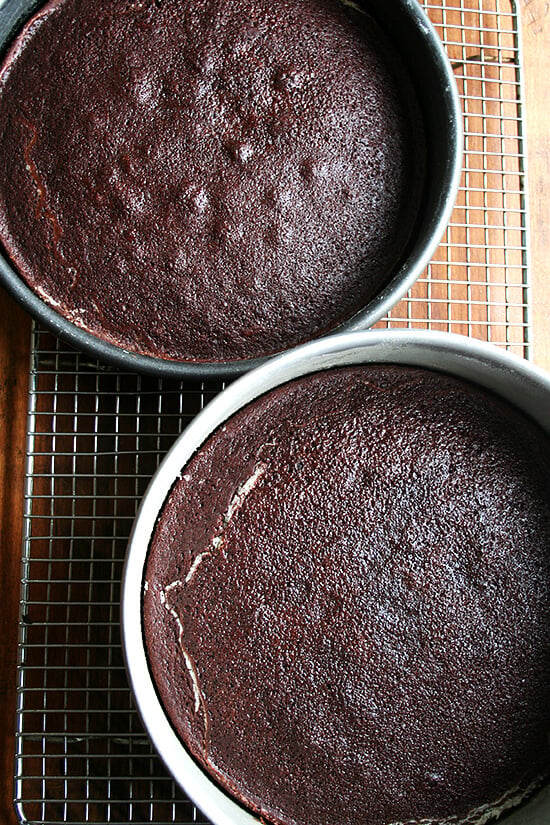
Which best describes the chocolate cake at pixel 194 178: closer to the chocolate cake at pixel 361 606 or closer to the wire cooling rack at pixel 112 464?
the wire cooling rack at pixel 112 464

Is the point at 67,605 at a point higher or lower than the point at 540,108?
lower

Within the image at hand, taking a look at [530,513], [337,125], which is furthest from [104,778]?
[337,125]

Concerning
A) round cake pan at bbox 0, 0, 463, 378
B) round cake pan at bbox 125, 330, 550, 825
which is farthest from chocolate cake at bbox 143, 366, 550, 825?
round cake pan at bbox 0, 0, 463, 378

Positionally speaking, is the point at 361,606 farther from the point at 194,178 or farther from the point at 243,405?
the point at 194,178

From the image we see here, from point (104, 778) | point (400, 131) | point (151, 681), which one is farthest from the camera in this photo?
point (400, 131)

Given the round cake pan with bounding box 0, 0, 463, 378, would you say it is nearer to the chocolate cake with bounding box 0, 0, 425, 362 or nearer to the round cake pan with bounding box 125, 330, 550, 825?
the chocolate cake with bounding box 0, 0, 425, 362

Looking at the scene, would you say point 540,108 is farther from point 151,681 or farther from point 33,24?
point 151,681
